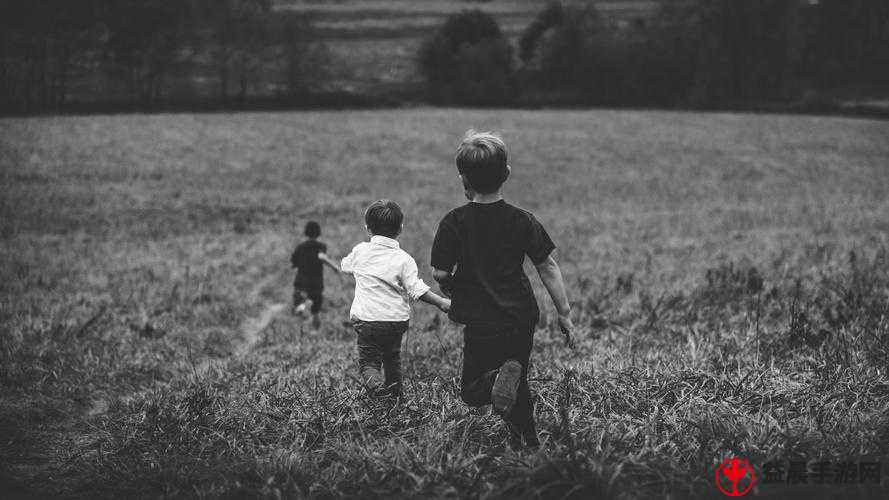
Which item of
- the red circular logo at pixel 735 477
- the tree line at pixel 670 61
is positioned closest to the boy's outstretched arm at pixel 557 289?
the red circular logo at pixel 735 477

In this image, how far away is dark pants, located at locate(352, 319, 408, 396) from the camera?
4.12m

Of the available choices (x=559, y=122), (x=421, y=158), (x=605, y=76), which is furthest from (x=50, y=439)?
(x=605, y=76)

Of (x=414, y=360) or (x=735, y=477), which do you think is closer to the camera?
(x=735, y=477)

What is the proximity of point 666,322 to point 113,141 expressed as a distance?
96.7ft

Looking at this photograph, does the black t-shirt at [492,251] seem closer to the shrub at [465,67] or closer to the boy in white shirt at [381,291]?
the boy in white shirt at [381,291]

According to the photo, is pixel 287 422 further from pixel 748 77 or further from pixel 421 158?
pixel 748 77

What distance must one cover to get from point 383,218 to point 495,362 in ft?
4.50

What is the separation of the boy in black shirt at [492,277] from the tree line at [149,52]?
20.7m

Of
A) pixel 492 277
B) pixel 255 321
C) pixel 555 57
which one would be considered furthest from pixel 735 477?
pixel 555 57

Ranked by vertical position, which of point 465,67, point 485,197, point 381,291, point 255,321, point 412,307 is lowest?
point 255,321

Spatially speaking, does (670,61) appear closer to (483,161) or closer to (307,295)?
(307,295)

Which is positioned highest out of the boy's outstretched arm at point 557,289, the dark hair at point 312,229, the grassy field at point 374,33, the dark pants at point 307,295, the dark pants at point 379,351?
the grassy field at point 374,33

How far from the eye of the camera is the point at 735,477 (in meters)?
2.88

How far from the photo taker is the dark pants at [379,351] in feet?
13.5
